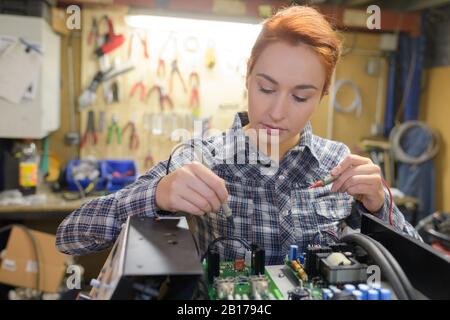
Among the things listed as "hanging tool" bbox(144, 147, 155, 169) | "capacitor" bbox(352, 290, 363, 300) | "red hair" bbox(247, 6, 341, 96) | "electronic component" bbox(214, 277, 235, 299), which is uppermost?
"red hair" bbox(247, 6, 341, 96)

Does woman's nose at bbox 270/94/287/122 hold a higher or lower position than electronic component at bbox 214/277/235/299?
higher

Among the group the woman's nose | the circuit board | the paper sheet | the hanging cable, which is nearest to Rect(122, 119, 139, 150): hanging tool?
the paper sheet

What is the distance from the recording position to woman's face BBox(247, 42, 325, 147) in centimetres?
94

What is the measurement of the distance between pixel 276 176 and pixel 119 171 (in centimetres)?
171

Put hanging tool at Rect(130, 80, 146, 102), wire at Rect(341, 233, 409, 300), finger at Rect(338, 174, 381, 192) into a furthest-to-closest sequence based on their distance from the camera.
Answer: hanging tool at Rect(130, 80, 146, 102) < finger at Rect(338, 174, 381, 192) < wire at Rect(341, 233, 409, 300)

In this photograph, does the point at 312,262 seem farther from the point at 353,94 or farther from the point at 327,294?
the point at 353,94

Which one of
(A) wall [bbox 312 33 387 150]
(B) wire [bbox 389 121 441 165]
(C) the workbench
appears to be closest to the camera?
(C) the workbench

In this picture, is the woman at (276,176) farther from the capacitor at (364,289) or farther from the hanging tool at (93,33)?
the hanging tool at (93,33)

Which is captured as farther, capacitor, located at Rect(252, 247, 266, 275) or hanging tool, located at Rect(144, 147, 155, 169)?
hanging tool, located at Rect(144, 147, 155, 169)

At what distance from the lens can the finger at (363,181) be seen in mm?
866

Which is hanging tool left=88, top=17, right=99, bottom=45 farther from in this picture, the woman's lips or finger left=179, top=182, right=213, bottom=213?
finger left=179, top=182, right=213, bottom=213

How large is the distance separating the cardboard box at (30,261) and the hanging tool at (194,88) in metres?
1.27

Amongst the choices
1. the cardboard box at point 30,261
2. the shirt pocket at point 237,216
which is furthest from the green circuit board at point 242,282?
the cardboard box at point 30,261
